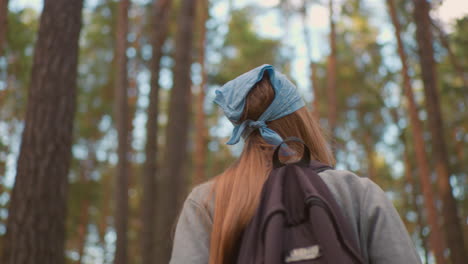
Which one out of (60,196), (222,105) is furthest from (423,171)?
(222,105)

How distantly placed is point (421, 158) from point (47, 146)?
1098cm

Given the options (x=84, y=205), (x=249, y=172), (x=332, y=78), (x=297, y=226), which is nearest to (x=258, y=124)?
(x=249, y=172)

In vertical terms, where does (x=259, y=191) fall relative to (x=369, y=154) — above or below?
above

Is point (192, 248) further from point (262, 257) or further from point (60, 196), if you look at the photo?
point (60, 196)

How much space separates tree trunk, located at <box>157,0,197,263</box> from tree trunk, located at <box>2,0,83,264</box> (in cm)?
475

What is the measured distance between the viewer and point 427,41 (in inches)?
464

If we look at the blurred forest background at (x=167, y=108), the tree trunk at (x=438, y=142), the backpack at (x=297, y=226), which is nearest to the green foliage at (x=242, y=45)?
the blurred forest background at (x=167, y=108)

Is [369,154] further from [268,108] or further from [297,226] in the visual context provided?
[297,226]

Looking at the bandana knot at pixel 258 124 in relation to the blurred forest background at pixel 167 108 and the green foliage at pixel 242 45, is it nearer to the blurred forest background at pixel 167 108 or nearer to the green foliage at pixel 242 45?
the blurred forest background at pixel 167 108

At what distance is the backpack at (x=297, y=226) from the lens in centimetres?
158

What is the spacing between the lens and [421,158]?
1354 cm

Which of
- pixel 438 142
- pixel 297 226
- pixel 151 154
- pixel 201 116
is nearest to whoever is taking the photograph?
pixel 297 226

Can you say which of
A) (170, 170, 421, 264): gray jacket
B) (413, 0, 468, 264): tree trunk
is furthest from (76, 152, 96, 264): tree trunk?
(170, 170, 421, 264): gray jacket

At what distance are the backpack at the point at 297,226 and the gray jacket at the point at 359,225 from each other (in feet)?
0.26
